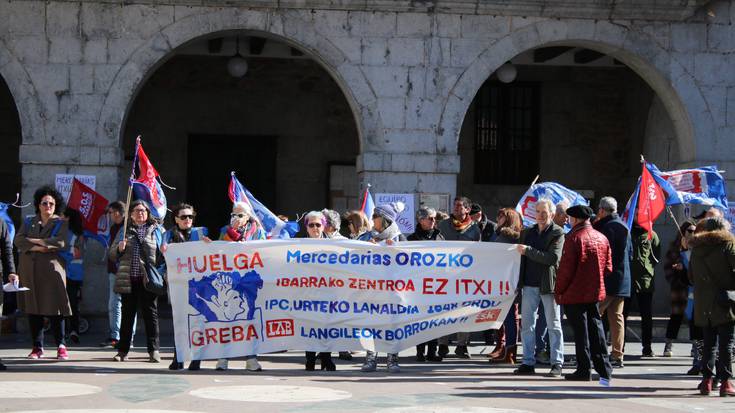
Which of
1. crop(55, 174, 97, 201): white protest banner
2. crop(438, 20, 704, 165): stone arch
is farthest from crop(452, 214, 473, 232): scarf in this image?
→ crop(55, 174, 97, 201): white protest banner

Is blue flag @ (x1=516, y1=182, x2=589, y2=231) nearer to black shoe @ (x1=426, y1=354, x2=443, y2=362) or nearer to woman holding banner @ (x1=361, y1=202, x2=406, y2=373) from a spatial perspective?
Result: black shoe @ (x1=426, y1=354, x2=443, y2=362)

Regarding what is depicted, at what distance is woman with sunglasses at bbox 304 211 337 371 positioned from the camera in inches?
497

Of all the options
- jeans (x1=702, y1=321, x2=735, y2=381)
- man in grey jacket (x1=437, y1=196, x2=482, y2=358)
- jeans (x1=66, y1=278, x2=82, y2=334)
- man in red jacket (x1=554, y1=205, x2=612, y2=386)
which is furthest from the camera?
jeans (x1=66, y1=278, x2=82, y2=334)

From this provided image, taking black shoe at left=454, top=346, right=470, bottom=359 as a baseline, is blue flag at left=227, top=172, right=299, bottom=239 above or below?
above

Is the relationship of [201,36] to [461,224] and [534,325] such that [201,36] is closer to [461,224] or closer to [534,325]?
[461,224]

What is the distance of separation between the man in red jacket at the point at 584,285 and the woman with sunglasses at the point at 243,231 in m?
3.10

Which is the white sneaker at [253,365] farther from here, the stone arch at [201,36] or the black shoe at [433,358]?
the stone arch at [201,36]

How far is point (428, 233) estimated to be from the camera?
45.5 ft

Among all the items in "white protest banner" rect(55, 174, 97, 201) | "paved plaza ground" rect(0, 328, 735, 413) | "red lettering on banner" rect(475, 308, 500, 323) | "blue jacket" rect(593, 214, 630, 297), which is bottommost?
"paved plaza ground" rect(0, 328, 735, 413)

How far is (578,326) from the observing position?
39.5 feet

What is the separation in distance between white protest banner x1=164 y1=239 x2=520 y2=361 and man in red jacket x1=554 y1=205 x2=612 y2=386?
0.86 metres

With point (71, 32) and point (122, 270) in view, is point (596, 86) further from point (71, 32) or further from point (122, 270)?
point (122, 270)

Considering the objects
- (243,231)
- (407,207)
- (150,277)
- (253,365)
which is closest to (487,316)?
(253,365)

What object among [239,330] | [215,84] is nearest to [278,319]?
[239,330]
